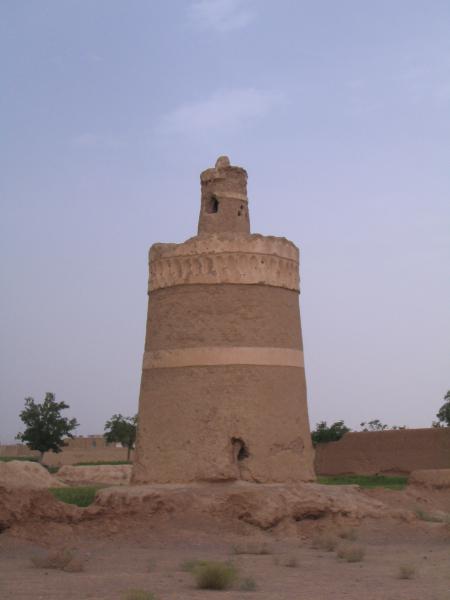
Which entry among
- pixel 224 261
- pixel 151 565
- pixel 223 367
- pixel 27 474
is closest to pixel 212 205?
pixel 224 261

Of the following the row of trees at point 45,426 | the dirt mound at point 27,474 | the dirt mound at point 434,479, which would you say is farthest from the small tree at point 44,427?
the dirt mound at point 434,479

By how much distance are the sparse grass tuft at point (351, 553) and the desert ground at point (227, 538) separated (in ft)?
0.10

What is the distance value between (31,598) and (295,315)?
6.82m

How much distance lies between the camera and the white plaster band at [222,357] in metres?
12.0

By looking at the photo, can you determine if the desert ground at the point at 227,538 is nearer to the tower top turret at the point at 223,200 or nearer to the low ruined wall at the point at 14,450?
the tower top turret at the point at 223,200

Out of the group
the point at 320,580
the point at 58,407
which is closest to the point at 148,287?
the point at 320,580

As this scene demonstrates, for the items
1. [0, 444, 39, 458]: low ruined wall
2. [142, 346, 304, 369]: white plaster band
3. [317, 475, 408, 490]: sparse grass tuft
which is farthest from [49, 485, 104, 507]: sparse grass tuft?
[0, 444, 39, 458]: low ruined wall

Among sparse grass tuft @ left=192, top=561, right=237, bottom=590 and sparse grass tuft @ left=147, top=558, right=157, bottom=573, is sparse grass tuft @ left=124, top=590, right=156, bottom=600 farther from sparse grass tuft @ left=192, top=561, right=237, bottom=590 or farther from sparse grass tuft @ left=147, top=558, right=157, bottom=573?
sparse grass tuft @ left=147, top=558, right=157, bottom=573

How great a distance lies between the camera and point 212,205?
13.2m

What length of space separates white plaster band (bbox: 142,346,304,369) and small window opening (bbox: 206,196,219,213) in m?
2.38

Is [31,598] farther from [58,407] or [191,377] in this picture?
[58,407]

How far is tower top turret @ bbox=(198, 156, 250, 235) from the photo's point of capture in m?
12.9

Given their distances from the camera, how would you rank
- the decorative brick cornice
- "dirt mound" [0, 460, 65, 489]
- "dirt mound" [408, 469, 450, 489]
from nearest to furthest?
the decorative brick cornice, "dirt mound" [408, 469, 450, 489], "dirt mound" [0, 460, 65, 489]

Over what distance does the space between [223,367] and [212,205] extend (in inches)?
110
